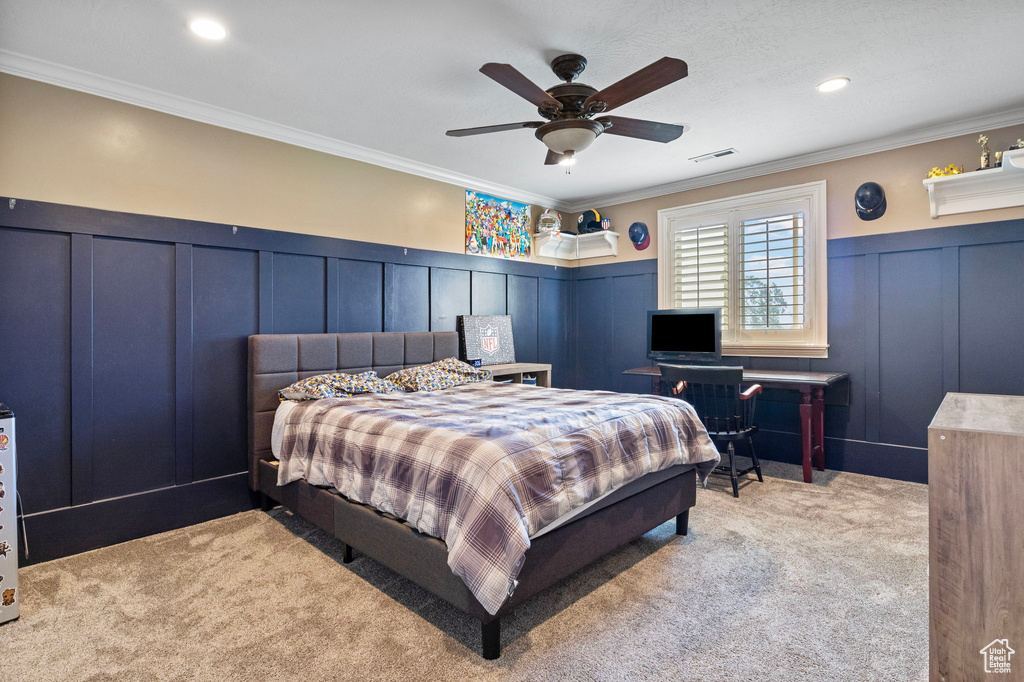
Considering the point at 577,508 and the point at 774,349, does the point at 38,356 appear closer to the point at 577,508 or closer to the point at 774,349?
the point at 577,508

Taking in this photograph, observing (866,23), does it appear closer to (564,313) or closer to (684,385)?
(684,385)

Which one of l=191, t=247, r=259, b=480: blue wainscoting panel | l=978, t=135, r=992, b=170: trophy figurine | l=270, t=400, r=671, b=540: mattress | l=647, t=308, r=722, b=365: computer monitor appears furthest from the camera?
l=647, t=308, r=722, b=365: computer monitor

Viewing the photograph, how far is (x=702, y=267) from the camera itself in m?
5.03

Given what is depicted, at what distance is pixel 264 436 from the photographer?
11.1ft

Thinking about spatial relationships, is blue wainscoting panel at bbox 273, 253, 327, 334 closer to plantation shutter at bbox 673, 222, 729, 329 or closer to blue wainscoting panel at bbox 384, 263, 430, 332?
blue wainscoting panel at bbox 384, 263, 430, 332

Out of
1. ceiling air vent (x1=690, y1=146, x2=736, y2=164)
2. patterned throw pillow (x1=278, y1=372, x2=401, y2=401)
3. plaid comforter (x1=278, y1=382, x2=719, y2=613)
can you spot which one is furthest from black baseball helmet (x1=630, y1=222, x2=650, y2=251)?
patterned throw pillow (x1=278, y1=372, x2=401, y2=401)

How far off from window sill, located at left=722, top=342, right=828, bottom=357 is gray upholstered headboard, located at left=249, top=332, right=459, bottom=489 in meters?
2.90

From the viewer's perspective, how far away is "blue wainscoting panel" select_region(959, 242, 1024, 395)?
352 centimetres

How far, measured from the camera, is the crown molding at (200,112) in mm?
2666

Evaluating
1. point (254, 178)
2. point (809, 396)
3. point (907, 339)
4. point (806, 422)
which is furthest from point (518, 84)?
point (907, 339)

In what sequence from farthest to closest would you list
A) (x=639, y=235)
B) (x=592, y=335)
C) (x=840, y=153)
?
(x=592, y=335) < (x=639, y=235) < (x=840, y=153)

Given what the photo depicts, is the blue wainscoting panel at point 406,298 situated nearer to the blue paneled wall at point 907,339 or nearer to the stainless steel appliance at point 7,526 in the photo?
the stainless steel appliance at point 7,526

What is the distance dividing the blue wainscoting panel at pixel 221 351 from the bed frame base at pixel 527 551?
0.62 meters

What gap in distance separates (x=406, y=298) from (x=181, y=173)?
71.7 inches
